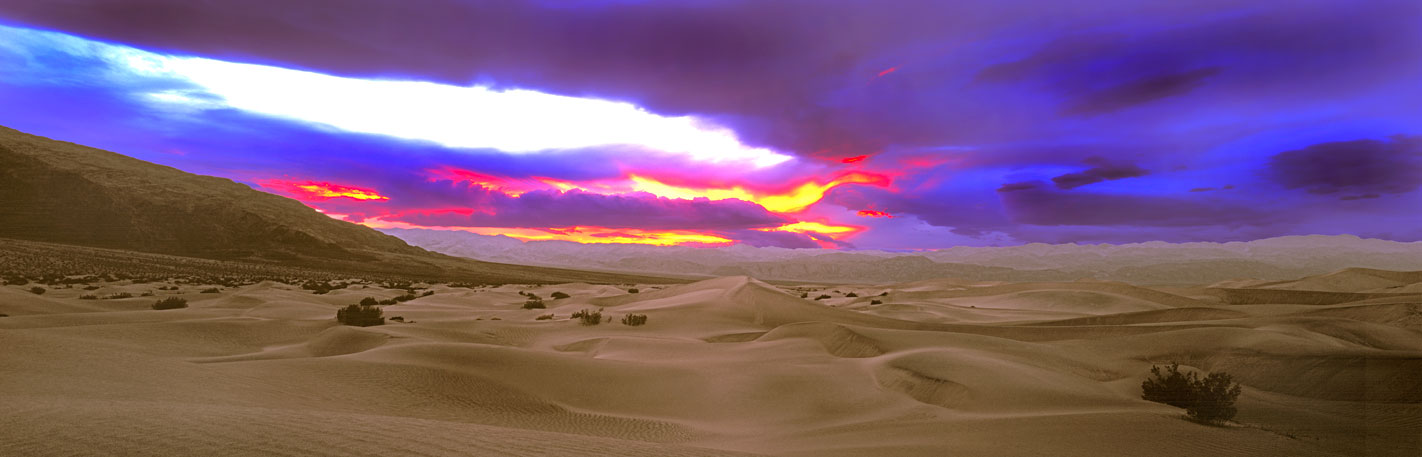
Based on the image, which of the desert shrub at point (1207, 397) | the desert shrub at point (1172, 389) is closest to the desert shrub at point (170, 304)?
the desert shrub at point (1172, 389)

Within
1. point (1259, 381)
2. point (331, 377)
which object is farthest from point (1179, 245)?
point (331, 377)

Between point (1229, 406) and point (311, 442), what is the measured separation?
6306 mm

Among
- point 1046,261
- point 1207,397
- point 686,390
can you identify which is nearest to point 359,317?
point 686,390

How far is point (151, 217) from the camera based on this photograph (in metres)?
58.0

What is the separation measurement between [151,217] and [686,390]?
237 ft

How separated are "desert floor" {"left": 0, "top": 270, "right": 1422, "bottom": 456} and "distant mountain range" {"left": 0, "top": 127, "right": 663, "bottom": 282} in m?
42.0

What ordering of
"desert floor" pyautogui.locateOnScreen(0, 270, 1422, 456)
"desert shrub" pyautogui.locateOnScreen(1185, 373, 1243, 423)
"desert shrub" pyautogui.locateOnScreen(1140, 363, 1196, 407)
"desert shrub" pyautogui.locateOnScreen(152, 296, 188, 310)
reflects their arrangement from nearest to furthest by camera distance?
"desert floor" pyautogui.locateOnScreen(0, 270, 1422, 456) → "desert shrub" pyautogui.locateOnScreen(1185, 373, 1243, 423) → "desert shrub" pyautogui.locateOnScreen(1140, 363, 1196, 407) → "desert shrub" pyautogui.locateOnScreen(152, 296, 188, 310)

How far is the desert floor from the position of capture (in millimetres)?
3049

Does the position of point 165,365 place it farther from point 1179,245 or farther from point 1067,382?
point 1179,245

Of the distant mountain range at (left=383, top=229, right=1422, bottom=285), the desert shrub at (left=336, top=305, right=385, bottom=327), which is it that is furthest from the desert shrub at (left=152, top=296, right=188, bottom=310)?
the distant mountain range at (left=383, top=229, right=1422, bottom=285)

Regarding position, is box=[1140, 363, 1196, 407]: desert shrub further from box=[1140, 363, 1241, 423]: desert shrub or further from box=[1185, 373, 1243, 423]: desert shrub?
box=[1185, 373, 1243, 423]: desert shrub

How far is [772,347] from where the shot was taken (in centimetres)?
959

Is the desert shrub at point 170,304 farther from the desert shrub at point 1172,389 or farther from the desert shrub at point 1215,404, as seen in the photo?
the desert shrub at point 1215,404

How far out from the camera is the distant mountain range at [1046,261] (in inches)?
3066
